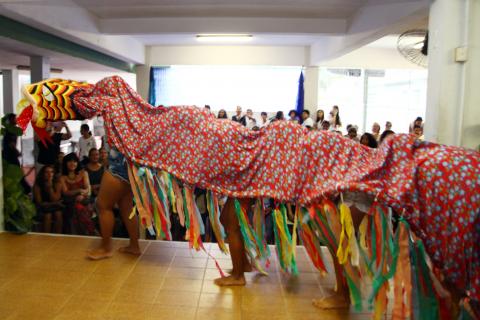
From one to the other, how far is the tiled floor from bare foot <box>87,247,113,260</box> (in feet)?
0.18

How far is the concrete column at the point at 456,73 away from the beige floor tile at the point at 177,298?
2.39 metres

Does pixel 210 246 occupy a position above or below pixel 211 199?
below

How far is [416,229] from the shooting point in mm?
2162

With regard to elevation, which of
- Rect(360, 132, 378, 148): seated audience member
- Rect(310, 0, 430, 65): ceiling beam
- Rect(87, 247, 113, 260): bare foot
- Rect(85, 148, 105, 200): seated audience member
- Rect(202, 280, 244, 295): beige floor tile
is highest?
Rect(310, 0, 430, 65): ceiling beam

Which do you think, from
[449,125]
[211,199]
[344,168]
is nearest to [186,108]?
[211,199]

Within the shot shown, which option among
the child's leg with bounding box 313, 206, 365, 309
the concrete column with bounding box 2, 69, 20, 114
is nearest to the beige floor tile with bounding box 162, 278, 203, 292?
the child's leg with bounding box 313, 206, 365, 309

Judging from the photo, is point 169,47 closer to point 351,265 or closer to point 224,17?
point 224,17

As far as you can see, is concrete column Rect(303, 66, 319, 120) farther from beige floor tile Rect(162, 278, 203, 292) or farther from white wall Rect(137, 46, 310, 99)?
beige floor tile Rect(162, 278, 203, 292)

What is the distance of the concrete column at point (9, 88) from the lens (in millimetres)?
10711

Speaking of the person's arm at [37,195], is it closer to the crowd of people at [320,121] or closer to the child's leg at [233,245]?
the child's leg at [233,245]

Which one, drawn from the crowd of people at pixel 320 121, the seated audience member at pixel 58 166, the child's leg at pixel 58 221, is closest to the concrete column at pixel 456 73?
the crowd of people at pixel 320 121

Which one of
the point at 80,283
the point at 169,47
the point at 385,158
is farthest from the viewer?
the point at 169,47

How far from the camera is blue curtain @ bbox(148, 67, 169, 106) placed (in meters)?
9.94

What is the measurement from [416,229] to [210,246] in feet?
6.40
